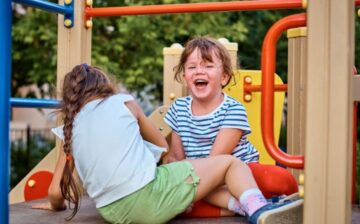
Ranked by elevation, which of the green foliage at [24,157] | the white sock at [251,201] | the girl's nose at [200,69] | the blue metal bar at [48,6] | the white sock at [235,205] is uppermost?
the blue metal bar at [48,6]

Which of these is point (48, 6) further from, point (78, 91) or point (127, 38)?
point (127, 38)

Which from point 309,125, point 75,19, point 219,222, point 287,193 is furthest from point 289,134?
point 309,125

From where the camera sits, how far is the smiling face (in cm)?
247

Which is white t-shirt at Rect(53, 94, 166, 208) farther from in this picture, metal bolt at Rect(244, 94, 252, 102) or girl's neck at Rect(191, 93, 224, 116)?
metal bolt at Rect(244, 94, 252, 102)

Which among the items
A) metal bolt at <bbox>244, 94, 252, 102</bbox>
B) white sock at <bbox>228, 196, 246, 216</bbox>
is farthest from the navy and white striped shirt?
metal bolt at <bbox>244, 94, 252, 102</bbox>

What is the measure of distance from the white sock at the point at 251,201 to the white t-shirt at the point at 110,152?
1.07 ft

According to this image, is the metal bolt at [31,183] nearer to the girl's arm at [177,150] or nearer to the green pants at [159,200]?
the girl's arm at [177,150]

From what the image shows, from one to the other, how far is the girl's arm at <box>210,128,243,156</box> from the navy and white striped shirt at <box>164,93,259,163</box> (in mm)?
25

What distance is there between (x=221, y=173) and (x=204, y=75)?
50 centimetres

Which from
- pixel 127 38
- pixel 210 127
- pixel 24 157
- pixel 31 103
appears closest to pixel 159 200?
pixel 210 127

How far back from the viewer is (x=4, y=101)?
1.81m

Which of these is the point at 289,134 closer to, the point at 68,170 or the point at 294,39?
the point at 294,39

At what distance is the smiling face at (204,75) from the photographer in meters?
2.47

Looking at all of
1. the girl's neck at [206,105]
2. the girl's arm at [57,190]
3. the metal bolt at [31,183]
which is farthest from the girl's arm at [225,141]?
the metal bolt at [31,183]
